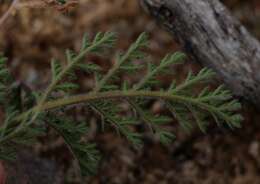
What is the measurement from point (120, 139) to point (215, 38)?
0.99 m

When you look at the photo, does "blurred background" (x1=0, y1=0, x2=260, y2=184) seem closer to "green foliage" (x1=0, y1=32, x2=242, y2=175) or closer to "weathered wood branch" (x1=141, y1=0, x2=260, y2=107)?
"weathered wood branch" (x1=141, y1=0, x2=260, y2=107)

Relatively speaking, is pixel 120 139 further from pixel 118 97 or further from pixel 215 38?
pixel 118 97

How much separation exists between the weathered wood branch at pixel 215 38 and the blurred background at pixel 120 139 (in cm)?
47

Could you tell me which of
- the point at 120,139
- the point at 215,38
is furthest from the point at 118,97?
the point at 120,139

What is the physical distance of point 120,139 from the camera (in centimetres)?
272

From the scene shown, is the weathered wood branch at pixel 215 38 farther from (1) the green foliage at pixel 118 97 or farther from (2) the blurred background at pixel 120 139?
(2) the blurred background at pixel 120 139

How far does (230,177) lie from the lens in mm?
2660

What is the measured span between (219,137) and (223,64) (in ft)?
3.00

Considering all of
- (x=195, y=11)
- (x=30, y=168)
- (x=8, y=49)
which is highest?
(x=195, y=11)

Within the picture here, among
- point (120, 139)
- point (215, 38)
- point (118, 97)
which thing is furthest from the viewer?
point (120, 139)

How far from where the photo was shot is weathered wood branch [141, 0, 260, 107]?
6.01ft

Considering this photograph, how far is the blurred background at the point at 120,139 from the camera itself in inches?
104

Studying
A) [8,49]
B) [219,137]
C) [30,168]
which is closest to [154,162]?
[219,137]

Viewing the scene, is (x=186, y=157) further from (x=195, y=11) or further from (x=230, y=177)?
(x=195, y=11)
